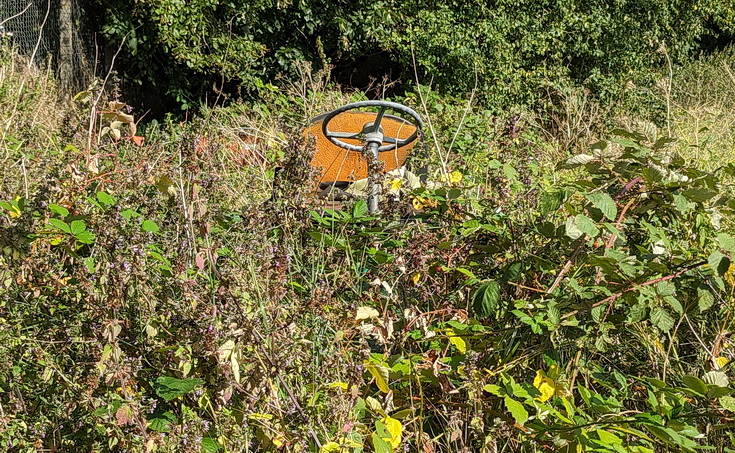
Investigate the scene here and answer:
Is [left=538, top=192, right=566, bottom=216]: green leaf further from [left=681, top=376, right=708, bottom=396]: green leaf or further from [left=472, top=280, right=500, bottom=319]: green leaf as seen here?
[left=681, top=376, right=708, bottom=396]: green leaf

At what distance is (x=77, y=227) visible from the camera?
1998mm

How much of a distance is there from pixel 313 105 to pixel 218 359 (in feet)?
17.6

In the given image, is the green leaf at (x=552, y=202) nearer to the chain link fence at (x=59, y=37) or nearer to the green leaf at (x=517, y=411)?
the green leaf at (x=517, y=411)

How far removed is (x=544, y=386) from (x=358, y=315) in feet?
1.99

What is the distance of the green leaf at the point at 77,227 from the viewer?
1987mm

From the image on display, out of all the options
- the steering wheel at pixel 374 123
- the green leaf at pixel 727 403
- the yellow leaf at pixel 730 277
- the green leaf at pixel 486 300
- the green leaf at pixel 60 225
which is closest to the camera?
the green leaf at pixel 727 403

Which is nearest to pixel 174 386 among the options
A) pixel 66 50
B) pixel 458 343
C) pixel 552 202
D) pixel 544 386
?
pixel 458 343

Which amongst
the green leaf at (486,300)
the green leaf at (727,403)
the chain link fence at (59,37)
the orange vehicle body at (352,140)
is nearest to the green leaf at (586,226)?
the green leaf at (486,300)

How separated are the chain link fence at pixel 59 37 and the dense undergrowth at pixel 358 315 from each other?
6.56 m

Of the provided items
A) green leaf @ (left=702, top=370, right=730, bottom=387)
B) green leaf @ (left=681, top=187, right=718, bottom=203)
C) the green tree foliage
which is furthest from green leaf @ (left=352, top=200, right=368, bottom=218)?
the green tree foliage

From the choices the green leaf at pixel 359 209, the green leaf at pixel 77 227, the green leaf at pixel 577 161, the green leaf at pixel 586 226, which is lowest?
the green leaf at pixel 359 209

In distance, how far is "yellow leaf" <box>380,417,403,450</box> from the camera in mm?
1904

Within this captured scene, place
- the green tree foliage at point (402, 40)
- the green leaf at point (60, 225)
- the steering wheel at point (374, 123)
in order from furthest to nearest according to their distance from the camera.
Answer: the green tree foliage at point (402, 40)
the steering wheel at point (374, 123)
the green leaf at point (60, 225)

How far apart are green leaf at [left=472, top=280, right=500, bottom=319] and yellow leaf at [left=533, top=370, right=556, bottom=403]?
0.79 feet
